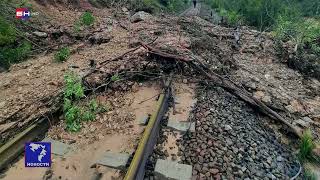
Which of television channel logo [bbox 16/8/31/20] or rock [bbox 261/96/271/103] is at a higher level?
television channel logo [bbox 16/8/31/20]

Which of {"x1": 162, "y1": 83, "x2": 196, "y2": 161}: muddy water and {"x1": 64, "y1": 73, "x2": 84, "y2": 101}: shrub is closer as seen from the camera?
{"x1": 162, "y1": 83, "x2": 196, "y2": 161}: muddy water

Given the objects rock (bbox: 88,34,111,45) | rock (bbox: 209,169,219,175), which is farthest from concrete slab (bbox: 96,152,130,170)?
rock (bbox: 88,34,111,45)

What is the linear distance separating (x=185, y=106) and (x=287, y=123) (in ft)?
6.60

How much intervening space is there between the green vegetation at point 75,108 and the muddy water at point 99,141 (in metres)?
0.13

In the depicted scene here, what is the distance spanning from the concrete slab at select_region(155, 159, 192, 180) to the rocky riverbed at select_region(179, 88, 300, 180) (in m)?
0.16

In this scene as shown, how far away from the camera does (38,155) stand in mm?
4109

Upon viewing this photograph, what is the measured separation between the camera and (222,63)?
905 cm

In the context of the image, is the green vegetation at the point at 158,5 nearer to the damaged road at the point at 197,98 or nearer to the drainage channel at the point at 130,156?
the damaged road at the point at 197,98

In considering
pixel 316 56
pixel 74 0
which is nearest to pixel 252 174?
pixel 316 56

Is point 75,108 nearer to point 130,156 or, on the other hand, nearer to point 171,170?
point 130,156

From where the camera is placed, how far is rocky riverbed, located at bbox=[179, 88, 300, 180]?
179 inches

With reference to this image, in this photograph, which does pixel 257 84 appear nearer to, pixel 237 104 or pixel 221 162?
pixel 237 104

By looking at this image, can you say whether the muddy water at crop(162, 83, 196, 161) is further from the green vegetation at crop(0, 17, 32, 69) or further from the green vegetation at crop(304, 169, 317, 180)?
the green vegetation at crop(0, 17, 32, 69)

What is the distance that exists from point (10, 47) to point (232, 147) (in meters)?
6.24
